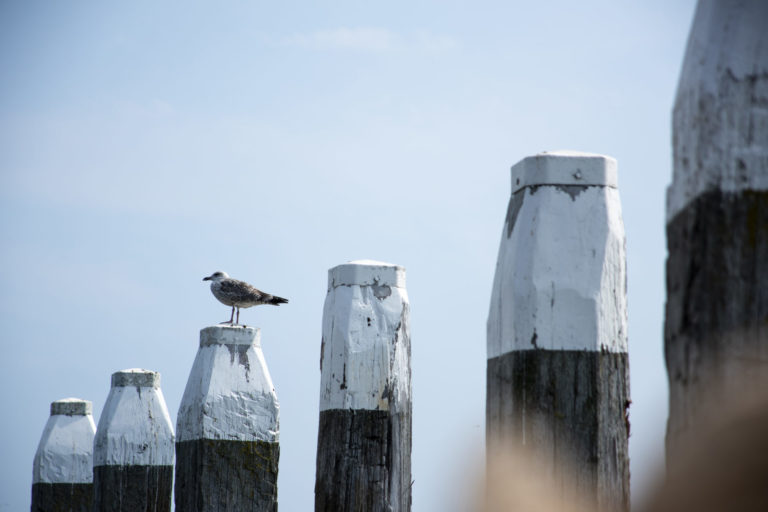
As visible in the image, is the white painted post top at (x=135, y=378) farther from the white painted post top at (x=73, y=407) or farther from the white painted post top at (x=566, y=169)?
the white painted post top at (x=566, y=169)

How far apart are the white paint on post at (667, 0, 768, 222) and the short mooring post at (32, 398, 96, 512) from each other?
10496 mm

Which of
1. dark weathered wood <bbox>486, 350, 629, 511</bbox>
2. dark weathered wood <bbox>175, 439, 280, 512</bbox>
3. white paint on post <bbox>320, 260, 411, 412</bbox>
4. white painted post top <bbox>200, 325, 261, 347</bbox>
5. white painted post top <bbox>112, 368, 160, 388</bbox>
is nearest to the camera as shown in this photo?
dark weathered wood <bbox>486, 350, 629, 511</bbox>

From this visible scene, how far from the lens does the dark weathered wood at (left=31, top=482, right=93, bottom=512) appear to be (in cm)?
1138

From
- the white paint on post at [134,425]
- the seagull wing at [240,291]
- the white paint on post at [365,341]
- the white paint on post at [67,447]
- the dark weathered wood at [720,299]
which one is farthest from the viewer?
the seagull wing at [240,291]

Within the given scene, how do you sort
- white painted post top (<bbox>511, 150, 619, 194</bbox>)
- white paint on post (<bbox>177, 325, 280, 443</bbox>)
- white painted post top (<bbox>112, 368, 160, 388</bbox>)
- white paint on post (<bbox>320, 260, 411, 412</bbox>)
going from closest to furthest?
white painted post top (<bbox>511, 150, 619, 194</bbox>) < white paint on post (<bbox>320, 260, 411, 412</bbox>) < white paint on post (<bbox>177, 325, 280, 443</bbox>) < white painted post top (<bbox>112, 368, 160, 388</bbox>)

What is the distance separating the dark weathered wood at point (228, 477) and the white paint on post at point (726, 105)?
5.33 meters

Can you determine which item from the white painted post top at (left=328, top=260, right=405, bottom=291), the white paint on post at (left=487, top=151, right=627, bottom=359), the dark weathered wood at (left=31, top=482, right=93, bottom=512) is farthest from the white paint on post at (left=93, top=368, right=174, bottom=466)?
the white paint on post at (left=487, top=151, right=627, bottom=359)

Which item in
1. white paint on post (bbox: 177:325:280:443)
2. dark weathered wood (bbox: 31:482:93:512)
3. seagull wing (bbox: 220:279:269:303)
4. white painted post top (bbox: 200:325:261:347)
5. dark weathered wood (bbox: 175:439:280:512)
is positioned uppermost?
seagull wing (bbox: 220:279:269:303)

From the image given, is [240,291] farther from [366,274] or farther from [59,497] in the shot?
[366,274]

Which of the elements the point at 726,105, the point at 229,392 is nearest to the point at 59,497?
the point at 229,392

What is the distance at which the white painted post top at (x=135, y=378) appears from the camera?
9.40m

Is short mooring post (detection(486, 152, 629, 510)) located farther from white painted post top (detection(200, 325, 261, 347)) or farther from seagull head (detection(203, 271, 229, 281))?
seagull head (detection(203, 271, 229, 281))

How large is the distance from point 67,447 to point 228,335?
17.0 feet

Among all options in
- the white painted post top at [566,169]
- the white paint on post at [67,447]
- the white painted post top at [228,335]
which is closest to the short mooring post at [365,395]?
the white painted post top at [228,335]
